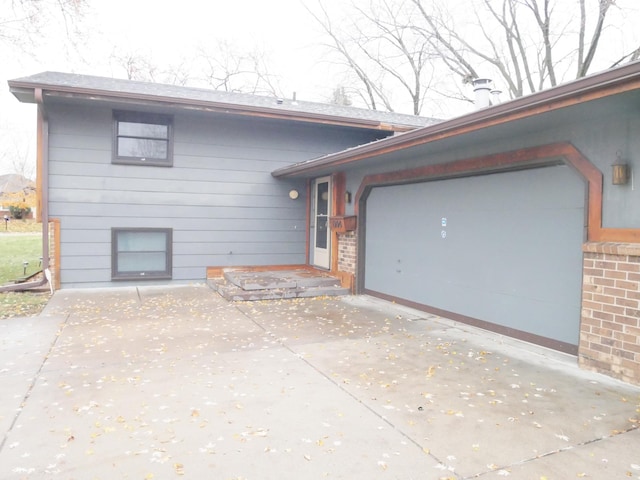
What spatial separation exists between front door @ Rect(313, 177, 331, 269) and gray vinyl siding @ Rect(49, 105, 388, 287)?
34 cm

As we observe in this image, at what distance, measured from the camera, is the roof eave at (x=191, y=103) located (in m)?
6.57

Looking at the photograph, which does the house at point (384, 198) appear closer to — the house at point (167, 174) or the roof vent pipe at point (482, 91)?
the house at point (167, 174)

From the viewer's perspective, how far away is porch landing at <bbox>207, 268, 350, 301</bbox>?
22.5 ft

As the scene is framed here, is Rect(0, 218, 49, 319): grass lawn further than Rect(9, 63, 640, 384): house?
Yes

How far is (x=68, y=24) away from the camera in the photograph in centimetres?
847

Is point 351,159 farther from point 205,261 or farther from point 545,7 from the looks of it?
point 545,7

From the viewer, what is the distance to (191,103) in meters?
7.38

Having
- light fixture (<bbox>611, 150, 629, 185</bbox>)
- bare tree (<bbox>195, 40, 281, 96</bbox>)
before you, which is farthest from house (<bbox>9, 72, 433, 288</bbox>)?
bare tree (<bbox>195, 40, 281, 96</bbox>)

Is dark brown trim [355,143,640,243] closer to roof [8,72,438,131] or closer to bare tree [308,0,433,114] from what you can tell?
roof [8,72,438,131]

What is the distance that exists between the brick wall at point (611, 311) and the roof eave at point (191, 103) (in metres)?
5.51

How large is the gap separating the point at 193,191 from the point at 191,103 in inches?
63.3

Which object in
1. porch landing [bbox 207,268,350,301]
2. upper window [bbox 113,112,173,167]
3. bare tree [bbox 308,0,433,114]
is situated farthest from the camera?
bare tree [bbox 308,0,433,114]

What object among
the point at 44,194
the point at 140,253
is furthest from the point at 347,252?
the point at 44,194

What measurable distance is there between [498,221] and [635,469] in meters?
3.04
